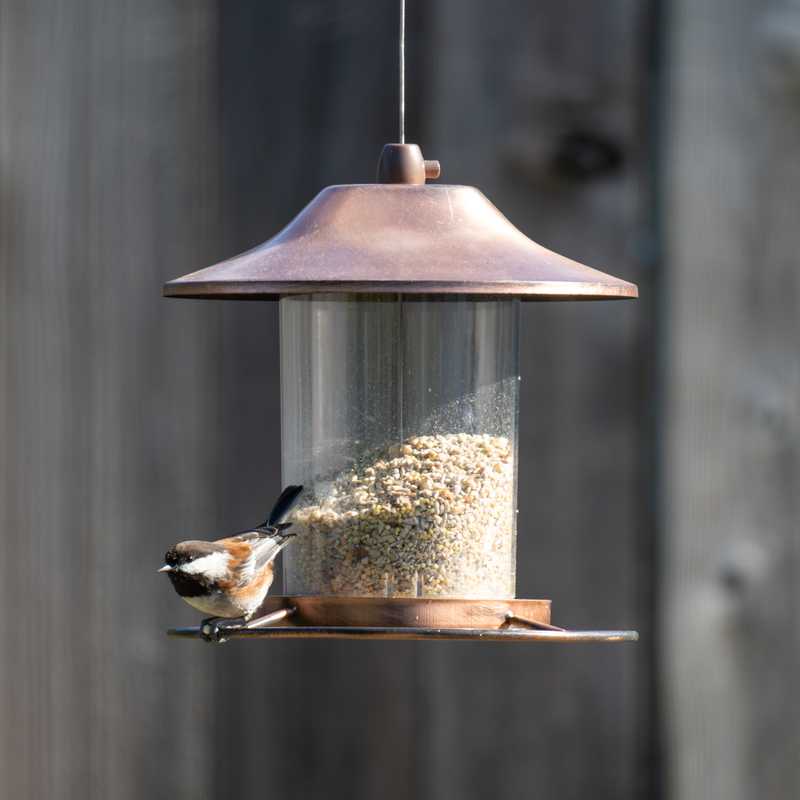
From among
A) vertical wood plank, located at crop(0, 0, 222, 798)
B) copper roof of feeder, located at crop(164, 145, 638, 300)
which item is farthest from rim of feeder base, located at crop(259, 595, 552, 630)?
copper roof of feeder, located at crop(164, 145, 638, 300)

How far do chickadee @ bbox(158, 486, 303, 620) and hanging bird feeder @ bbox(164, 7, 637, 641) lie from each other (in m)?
0.05

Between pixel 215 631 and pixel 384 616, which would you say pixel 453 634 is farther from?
pixel 215 631

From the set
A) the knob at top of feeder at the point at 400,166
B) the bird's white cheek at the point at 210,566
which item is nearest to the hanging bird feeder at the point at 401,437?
the knob at top of feeder at the point at 400,166

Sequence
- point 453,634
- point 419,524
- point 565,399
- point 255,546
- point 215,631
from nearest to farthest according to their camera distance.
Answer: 1. point 453,634
2. point 215,631
3. point 419,524
4. point 255,546
5. point 565,399

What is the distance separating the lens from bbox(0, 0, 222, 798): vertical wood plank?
3.21m

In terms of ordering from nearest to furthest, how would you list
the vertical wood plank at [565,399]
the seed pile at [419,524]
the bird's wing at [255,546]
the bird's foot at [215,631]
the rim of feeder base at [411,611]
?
the bird's foot at [215,631] → the rim of feeder base at [411,611] → the seed pile at [419,524] → the bird's wing at [255,546] → the vertical wood plank at [565,399]

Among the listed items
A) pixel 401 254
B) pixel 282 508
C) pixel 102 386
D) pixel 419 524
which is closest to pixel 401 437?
pixel 419 524

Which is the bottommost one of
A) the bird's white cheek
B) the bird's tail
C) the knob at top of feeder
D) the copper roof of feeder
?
the bird's white cheek

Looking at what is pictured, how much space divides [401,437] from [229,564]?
48cm

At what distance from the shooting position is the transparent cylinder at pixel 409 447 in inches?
117

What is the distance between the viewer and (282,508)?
307 cm

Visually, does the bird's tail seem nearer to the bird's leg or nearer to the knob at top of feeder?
the bird's leg

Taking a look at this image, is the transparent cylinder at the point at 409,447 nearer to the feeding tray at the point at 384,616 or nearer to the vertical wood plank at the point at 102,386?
the feeding tray at the point at 384,616

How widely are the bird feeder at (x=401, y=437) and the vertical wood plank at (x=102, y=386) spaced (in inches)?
10.8
